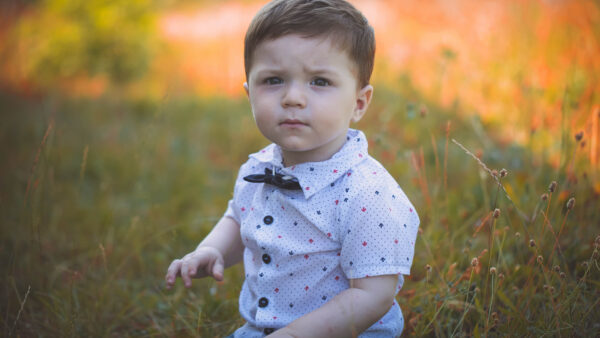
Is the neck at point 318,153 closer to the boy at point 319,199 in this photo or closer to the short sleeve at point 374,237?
the boy at point 319,199

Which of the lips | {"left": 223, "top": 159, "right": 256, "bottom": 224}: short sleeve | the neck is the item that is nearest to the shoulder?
the neck

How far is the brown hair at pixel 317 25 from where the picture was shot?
131cm

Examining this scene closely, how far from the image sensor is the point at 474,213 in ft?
7.84

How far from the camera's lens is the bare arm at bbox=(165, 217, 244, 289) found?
4.87 ft

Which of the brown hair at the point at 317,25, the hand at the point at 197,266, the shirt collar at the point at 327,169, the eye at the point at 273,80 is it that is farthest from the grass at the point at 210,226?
the eye at the point at 273,80

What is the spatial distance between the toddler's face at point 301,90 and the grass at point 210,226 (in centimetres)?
41

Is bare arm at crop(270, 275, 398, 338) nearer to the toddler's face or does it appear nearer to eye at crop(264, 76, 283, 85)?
the toddler's face

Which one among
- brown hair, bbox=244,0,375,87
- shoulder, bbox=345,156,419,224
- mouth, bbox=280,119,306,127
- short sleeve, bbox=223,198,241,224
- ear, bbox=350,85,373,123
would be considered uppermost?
brown hair, bbox=244,0,375,87

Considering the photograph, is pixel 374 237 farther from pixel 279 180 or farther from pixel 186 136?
pixel 186 136

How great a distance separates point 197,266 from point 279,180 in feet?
1.35

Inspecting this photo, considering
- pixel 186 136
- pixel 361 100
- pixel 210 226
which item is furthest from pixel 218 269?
pixel 186 136

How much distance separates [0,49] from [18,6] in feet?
5.19

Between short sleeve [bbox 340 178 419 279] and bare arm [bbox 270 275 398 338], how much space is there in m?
0.04

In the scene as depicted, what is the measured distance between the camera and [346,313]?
4.11 ft
